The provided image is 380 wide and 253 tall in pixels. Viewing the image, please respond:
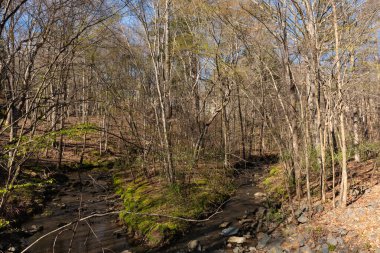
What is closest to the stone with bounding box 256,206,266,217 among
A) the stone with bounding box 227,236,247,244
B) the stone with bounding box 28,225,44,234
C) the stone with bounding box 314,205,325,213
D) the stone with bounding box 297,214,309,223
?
the stone with bounding box 297,214,309,223

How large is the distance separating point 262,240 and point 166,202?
387 cm

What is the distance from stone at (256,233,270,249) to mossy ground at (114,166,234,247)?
6.45 feet

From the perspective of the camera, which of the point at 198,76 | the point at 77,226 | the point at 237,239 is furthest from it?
the point at 198,76

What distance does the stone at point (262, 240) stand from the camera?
780 cm

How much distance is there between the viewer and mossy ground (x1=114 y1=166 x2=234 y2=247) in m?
8.88

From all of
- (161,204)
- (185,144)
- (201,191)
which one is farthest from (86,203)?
(185,144)

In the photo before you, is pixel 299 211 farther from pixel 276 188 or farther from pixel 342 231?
pixel 276 188

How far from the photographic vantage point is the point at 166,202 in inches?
428

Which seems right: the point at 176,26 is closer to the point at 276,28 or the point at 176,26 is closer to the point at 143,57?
the point at 143,57

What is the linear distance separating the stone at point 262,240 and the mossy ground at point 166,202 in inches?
77.4

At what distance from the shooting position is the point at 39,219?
11109 millimetres

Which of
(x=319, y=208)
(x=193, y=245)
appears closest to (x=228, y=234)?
(x=193, y=245)

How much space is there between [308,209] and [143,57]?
39.8 ft

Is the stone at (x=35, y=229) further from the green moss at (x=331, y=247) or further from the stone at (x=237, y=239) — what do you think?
the green moss at (x=331, y=247)
